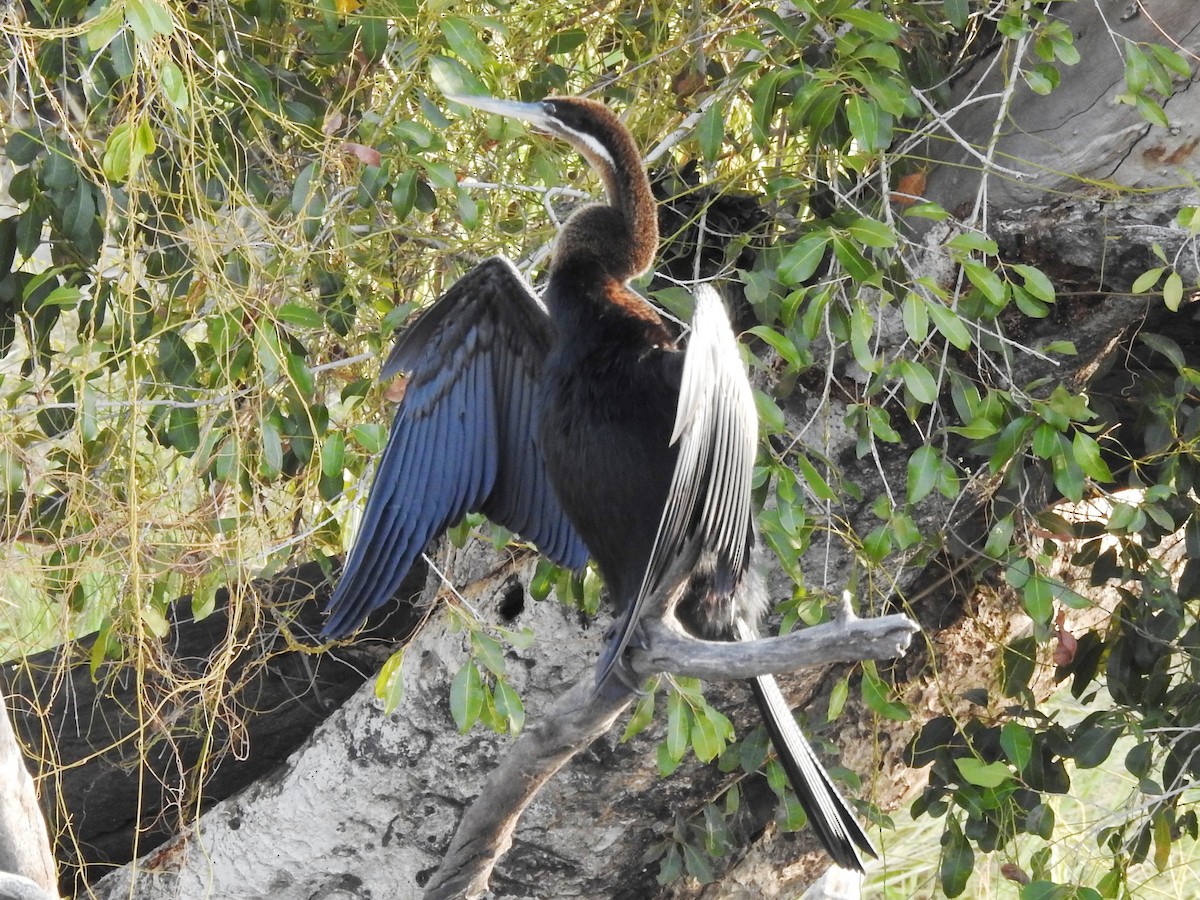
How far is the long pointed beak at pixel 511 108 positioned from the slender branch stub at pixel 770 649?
0.64 metres

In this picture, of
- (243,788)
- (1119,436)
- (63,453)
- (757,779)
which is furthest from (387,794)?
(1119,436)

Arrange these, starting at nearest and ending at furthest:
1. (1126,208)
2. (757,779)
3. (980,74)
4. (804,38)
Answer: (804,38) → (1126,208) → (980,74) → (757,779)

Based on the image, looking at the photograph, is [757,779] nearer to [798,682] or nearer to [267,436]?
[798,682]

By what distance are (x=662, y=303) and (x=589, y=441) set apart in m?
0.34

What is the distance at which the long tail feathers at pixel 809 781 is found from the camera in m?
1.50

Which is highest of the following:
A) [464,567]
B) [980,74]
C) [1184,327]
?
[980,74]

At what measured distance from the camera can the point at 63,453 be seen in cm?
184

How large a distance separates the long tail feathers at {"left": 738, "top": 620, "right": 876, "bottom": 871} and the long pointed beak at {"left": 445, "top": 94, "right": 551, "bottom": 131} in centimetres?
75

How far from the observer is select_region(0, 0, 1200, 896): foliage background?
59.9 inches

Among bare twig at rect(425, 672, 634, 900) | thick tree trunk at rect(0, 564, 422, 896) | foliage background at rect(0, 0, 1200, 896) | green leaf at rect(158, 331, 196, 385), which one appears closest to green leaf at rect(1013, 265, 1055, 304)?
foliage background at rect(0, 0, 1200, 896)

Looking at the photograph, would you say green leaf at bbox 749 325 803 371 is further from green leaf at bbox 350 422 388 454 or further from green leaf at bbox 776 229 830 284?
green leaf at bbox 350 422 388 454

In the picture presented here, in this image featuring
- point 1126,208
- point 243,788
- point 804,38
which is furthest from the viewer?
point 243,788

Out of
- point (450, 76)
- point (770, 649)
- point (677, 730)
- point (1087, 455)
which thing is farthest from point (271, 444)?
point (1087, 455)

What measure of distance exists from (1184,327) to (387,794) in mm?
1435
